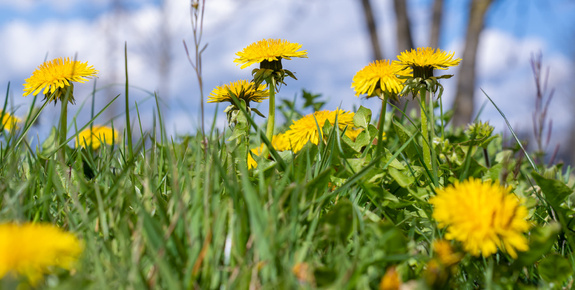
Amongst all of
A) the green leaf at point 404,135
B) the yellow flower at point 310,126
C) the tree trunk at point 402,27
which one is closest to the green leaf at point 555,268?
the green leaf at point 404,135

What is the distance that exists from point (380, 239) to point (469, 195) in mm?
173

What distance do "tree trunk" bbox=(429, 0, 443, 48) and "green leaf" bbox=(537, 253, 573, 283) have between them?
6763 millimetres

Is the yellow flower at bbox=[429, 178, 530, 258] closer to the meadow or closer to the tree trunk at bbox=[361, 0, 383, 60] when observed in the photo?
the meadow

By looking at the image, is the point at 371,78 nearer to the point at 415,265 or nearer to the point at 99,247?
the point at 415,265

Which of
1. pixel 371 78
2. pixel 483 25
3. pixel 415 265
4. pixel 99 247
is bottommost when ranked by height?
pixel 415 265

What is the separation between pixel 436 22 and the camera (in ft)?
24.0

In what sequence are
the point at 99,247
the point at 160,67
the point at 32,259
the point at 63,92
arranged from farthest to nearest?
the point at 160,67
the point at 63,92
the point at 99,247
the point at 32,259

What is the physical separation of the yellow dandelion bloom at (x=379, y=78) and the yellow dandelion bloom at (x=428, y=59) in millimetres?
26

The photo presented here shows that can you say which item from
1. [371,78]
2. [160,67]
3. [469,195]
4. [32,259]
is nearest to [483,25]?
[371,78]

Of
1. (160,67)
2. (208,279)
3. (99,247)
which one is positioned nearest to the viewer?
(208,279)

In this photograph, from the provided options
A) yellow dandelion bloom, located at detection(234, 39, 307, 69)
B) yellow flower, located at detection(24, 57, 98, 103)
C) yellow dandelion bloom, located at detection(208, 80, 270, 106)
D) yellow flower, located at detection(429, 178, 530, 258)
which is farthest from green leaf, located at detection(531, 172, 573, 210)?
yellow flower, located at detection(24, 57, 98, 103)

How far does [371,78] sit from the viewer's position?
1263 millimetres

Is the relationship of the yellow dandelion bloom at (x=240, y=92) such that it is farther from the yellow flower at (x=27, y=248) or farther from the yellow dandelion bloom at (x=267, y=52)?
the yellow flower at (x=27, y=248)

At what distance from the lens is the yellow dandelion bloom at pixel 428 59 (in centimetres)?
122
